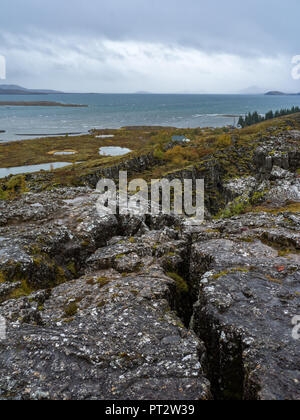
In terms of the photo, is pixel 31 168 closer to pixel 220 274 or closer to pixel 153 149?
pixel 153 149

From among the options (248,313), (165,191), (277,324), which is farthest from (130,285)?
(165,191)

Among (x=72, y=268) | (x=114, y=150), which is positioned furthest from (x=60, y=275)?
(x=114, y=150)

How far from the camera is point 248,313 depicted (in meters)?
11.4

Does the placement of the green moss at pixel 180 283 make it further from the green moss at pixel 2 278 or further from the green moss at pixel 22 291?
the green moss at pixel 2 278

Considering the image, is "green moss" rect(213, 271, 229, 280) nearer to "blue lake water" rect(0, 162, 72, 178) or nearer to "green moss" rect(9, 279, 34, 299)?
"green moss" rect(9, 279, 34, 299)

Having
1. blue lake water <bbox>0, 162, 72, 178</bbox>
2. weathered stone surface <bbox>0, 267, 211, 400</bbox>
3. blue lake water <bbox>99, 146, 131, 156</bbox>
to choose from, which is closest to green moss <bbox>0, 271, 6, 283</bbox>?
weathered stone surface <bbox>0, 267, 211, 400</bbox>

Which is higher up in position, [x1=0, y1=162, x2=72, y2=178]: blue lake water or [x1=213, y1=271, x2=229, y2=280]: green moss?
[x1=0, y1=162, x2=72, y2=178]: blue lake water

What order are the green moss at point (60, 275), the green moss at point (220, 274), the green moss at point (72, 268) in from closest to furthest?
the green moss at point (220, 274) → the green moss at point (60, 275) → the green moss at point (72, 268)

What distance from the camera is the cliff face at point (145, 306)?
870cm

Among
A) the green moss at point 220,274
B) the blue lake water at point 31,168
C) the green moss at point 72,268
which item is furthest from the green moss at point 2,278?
the blue lake water at point 31,168

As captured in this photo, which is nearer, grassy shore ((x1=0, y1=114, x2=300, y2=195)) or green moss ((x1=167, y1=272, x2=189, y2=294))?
green moss ((x1=167, y1=272, x2=189, y2=294))

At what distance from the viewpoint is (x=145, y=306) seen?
1233 centimetres

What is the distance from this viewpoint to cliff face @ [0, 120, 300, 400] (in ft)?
28.5
